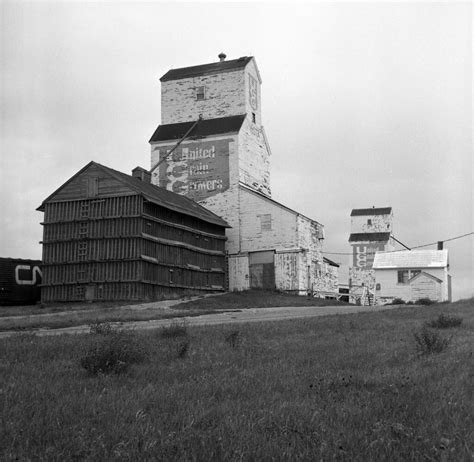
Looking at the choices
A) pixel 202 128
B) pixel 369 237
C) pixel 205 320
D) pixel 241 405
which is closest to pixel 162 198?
pixel 202 128

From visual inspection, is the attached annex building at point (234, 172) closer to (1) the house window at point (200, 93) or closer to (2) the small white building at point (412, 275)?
(1) the house window at point (200, 93)

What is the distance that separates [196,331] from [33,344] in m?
4.41

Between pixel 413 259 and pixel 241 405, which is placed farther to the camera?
pixel 413 259

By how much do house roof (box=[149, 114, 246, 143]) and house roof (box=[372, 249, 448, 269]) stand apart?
1900 centimetres

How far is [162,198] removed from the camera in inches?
1661

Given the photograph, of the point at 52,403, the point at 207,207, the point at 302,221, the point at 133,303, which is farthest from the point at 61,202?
the point at 52,403

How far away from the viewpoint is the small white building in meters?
56.6

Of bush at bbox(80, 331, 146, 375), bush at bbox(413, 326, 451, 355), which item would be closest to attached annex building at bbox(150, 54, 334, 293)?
bush at bbox(413, 326, 451, 355)

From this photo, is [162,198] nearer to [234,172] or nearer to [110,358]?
[234,172]

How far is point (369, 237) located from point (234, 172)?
38470mm

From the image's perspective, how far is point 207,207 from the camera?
5209 cm

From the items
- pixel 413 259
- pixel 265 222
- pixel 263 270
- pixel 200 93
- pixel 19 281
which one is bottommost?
pixel 19 281

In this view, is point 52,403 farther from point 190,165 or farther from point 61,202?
point 190,165

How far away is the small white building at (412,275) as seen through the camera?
56.6 metres
